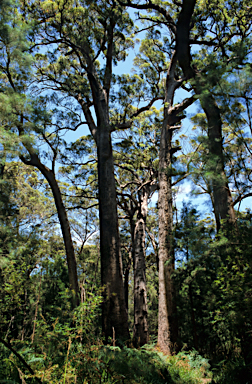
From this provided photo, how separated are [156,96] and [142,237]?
600 cm

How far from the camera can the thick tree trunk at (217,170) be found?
4.17 meters

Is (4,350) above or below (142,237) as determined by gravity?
below

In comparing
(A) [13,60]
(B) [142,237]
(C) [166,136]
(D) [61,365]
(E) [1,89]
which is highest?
(A) [13,60]

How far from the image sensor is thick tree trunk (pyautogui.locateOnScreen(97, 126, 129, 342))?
16.5 feet

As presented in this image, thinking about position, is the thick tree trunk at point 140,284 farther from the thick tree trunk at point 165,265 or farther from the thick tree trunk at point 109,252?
the thick tree trunk at point 109,252

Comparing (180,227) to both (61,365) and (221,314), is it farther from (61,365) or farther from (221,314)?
(61,365)

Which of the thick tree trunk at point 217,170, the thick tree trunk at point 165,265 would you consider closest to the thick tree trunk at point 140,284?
the thick tree trunk at point 165,265

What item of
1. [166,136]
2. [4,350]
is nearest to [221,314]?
[4,350]

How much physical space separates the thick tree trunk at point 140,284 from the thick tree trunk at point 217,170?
177 inches

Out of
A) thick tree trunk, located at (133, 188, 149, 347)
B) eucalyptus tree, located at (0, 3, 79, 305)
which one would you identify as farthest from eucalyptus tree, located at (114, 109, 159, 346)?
eucalyptus tree, located at (0, 3, 79, 305)

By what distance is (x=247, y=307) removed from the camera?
2855 mm

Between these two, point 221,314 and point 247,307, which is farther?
point 221,314

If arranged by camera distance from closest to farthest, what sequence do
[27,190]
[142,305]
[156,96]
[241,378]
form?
Answer: [241,378] → [142,305] → [156,96] → [27,190]

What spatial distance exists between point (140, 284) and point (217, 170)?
19.8 ft
